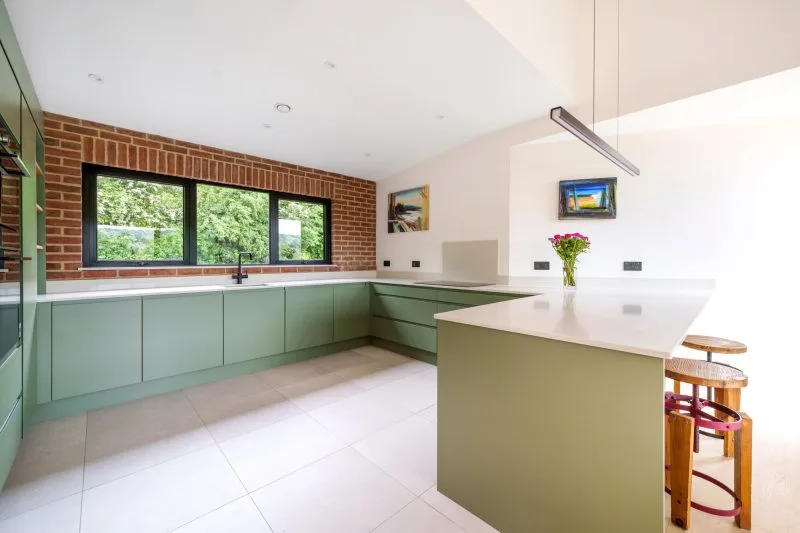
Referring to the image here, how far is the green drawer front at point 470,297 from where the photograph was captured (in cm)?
296

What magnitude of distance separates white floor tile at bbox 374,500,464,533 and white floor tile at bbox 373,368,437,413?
3.12 ft

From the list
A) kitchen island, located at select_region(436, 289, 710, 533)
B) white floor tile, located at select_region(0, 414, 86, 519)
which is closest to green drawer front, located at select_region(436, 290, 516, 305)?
kitchen island, located at select_region(436, 289, 710, 533)

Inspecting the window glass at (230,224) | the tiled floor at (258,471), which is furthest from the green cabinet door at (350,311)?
the tiled floor at (258,471)

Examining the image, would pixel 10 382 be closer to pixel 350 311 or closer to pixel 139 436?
pixel 139 436

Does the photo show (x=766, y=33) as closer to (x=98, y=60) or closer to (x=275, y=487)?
(x=275, y=487)

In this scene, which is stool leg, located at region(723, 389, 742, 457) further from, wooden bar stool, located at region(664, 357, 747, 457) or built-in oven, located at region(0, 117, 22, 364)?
built-in oven, located at region(0, 117, 22, 364)

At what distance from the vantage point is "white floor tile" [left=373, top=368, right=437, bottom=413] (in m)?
2.55

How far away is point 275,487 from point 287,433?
508 mm

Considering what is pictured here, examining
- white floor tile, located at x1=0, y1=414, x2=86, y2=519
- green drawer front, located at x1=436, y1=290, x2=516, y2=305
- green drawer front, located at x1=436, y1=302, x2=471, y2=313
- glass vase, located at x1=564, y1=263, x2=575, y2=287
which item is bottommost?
white floor tile, located at x1=0, y1=414, x2=86, y2=519

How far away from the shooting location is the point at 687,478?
4.34ft

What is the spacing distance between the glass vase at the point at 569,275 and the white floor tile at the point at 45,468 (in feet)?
11.0

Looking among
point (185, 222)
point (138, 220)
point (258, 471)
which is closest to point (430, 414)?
point (258, 471)

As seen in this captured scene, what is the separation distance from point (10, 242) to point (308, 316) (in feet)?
7.45

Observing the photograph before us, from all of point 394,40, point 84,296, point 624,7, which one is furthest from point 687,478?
point 84,296
